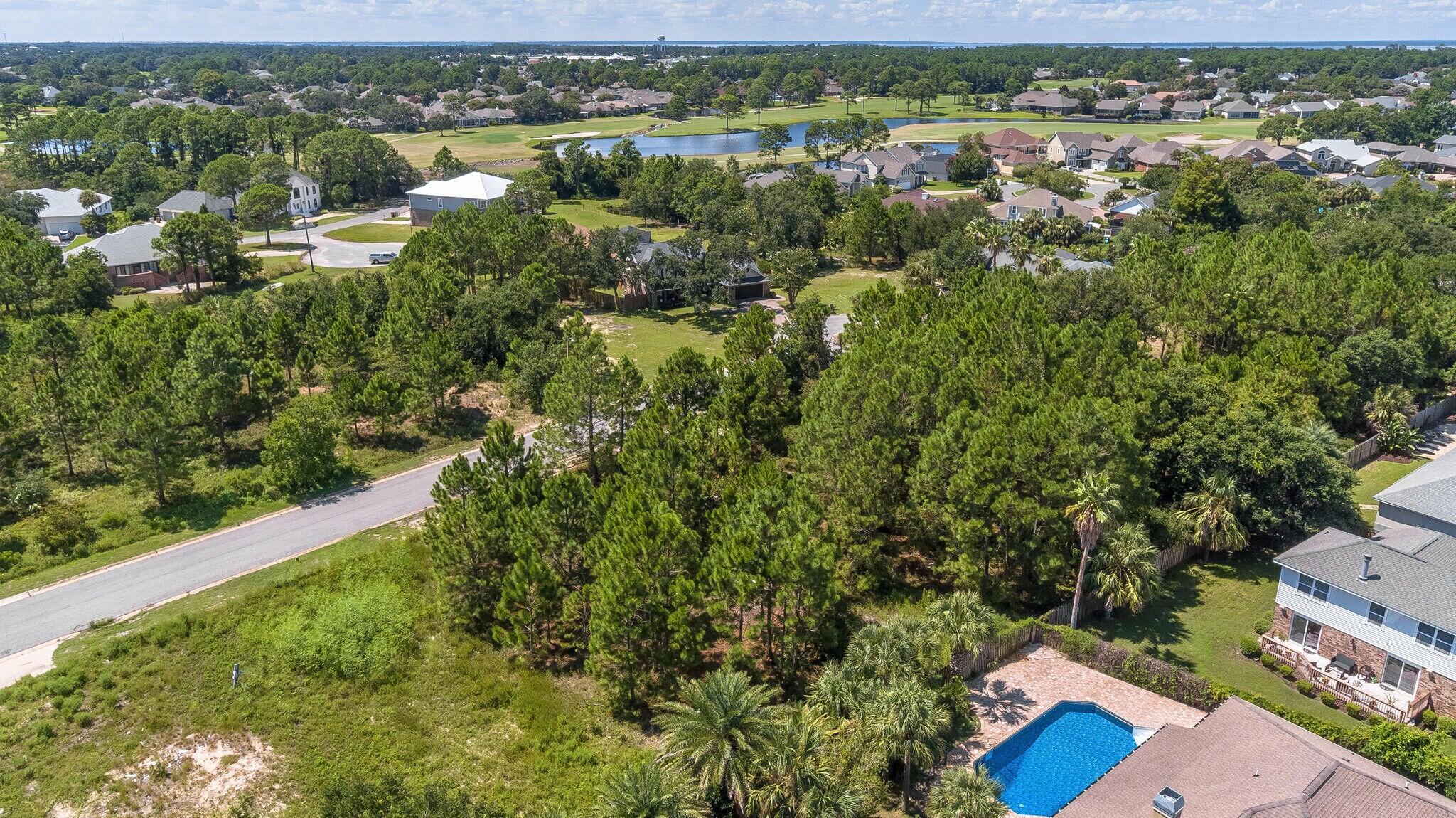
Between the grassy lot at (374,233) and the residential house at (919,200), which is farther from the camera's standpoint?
the grassy lot at (374,233)

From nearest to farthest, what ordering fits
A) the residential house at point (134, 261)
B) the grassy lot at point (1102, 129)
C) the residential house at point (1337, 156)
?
the residential house at point (134, 261)
the residential house at point (1337, 156)
the grassy lot at point (1102, 129)

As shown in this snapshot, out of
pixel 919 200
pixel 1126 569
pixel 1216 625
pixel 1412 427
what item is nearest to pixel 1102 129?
pixel 919 200

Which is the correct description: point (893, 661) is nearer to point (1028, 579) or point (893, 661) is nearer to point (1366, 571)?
point (1028, 579)

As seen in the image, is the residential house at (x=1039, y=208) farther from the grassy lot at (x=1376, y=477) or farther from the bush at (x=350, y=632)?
the bush at (x=350, y=632)

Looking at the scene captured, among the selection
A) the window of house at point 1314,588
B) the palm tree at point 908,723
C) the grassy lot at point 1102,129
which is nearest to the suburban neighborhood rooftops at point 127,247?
the palm tree at point 908,723

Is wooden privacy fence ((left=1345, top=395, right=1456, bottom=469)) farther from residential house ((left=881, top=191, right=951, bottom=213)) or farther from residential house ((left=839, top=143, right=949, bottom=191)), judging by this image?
residential house ((left=839, top=143, right=949, bottom=191))

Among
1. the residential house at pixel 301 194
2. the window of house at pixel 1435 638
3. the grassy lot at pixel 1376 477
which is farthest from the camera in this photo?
the residential house at pixel 301 194
